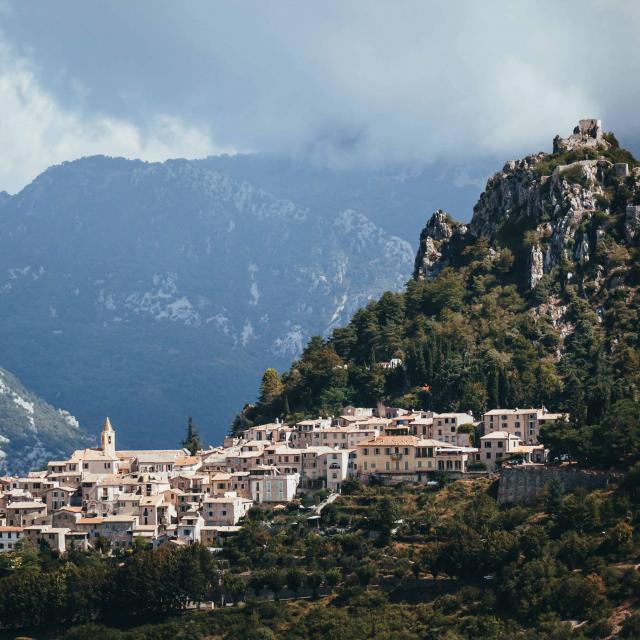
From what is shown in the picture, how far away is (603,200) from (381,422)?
3460 cm

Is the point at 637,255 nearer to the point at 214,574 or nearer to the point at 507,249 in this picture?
the point at 507,249

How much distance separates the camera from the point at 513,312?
149 m

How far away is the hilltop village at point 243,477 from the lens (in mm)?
119438

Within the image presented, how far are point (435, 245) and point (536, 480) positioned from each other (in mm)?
53364

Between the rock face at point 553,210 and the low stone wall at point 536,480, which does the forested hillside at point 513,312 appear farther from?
the low stone wall at point 536,480

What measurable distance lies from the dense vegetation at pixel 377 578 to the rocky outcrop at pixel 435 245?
49.0m

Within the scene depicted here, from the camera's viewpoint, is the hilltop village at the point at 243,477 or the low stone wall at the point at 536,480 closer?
the low stone wall at the point at 536,480

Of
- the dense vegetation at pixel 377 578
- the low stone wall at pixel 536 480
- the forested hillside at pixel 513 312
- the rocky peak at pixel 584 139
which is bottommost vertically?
the dense vegetation at pixel 377 578

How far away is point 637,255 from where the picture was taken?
149 metres

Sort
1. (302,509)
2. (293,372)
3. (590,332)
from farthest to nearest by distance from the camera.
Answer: (293,372)
(590,332)
(302,509)

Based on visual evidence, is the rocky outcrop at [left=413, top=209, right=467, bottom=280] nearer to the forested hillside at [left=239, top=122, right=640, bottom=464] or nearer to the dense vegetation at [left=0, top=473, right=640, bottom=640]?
the forested hillside at [left=239, top=122, right=640, bottom=464]

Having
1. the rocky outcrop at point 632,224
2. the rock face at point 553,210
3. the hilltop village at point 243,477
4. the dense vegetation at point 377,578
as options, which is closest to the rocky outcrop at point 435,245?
the rock face at point 553,210

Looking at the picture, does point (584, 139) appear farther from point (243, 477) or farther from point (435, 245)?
point (243, 477)

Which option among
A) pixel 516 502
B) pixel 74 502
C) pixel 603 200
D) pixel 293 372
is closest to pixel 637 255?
pixel 603 200
